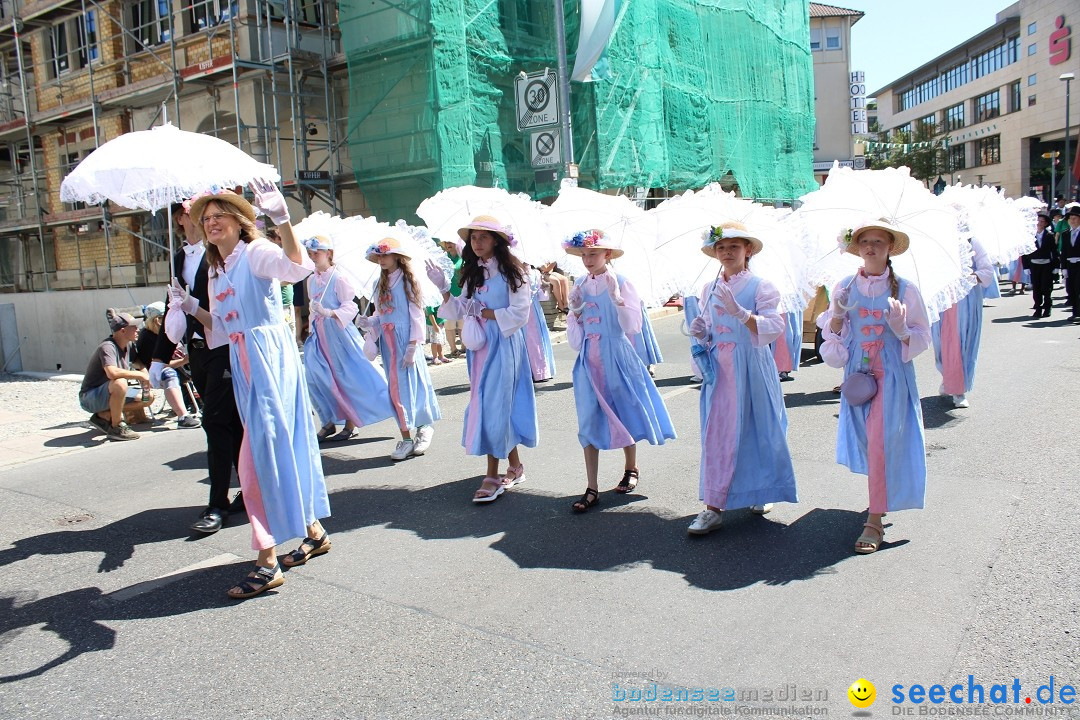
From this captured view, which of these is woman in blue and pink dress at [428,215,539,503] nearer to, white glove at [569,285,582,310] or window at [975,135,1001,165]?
white glove at [569,285,582,310]

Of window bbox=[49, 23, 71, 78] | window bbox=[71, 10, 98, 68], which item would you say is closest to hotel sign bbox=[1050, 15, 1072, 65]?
window bbox=[71, 10, 98, 68]

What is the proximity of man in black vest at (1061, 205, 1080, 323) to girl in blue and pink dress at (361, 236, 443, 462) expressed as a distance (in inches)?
483

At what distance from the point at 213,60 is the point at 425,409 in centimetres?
1256

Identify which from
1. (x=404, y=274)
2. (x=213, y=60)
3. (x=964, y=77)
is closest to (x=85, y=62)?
(x=213, y=60)

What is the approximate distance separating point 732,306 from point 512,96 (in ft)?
44.4

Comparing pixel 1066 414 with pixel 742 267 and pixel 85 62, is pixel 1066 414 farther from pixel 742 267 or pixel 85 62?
pixel 85 62

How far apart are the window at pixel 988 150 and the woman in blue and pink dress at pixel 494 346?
69.2m

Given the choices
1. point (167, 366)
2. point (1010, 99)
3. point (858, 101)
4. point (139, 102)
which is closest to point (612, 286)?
point (167, 366)

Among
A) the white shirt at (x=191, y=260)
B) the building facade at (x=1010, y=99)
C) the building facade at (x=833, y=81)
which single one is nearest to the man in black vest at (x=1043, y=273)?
the white shirt at (x=191, y=260)

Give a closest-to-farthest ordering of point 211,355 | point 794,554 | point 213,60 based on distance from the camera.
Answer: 1. point 794,554
2. point 211,355
3. point 213,60

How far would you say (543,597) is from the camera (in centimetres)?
421

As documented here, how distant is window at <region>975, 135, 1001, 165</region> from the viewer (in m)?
65.2

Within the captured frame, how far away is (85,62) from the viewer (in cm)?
2180

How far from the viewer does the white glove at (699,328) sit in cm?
503
